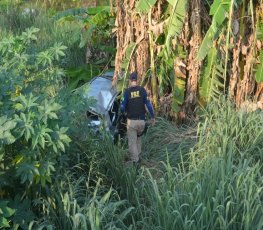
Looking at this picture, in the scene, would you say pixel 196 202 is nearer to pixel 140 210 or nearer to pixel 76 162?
pixel 140 210

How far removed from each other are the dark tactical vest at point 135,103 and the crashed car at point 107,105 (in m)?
0.48

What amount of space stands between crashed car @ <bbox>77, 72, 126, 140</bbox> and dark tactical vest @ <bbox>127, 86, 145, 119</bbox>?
0.48 meters

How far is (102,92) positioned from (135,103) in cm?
160

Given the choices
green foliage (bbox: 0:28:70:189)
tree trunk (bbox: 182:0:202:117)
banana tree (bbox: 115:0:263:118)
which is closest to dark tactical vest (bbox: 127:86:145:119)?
banana tree (bbox: 115:0:263:118)

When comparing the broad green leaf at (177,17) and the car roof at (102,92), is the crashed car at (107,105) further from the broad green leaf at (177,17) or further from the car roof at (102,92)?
the broad green leaf at (177,17)

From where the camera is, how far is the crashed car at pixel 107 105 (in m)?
7.82

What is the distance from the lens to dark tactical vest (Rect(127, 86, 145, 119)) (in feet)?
23.5

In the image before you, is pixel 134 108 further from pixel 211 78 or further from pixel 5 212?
pixel 5 212

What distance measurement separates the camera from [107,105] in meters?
8.32

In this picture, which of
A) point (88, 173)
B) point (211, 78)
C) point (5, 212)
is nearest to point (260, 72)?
point (211, 78)

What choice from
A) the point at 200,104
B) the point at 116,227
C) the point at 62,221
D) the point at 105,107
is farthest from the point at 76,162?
the point at 200,104

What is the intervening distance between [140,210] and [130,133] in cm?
244

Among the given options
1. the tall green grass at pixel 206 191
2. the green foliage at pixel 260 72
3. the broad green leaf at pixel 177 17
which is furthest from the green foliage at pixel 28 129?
the green foliage at pixel 260 72

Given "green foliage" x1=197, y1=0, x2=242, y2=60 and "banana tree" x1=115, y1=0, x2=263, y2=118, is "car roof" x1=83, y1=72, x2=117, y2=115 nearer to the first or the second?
"banana tree" x1=115, y1=0, x2=263, y2=118
